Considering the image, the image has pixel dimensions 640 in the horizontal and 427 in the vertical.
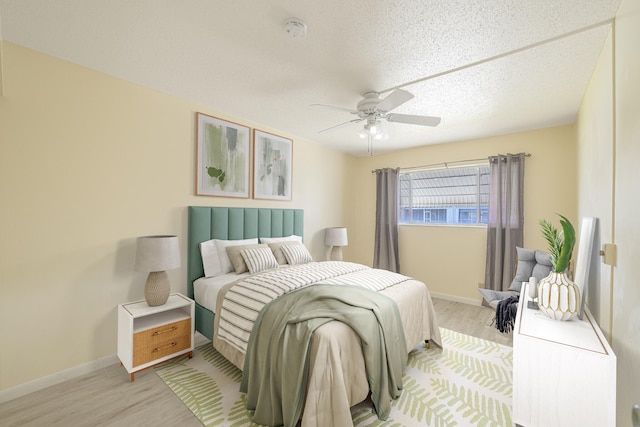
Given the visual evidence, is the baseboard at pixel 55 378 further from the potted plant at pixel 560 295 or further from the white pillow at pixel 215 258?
the potted plant at pixel 560 295

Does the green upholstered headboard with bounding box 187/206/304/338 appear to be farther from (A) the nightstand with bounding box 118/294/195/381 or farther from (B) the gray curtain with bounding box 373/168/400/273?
(B) the gray curtain with bounding box 373/168/400/273

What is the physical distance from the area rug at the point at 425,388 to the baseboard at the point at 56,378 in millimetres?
485

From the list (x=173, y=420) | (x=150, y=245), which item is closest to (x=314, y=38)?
(x=150, y=245)

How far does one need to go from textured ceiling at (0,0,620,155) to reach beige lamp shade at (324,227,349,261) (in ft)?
6.89

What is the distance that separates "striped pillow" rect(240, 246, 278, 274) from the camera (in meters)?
2.90

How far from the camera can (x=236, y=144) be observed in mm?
3275

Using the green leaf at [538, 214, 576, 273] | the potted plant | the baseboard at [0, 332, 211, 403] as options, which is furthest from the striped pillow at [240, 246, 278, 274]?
the green leaf at [538, 214, 576, 273]

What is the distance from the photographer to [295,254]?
3377 mm

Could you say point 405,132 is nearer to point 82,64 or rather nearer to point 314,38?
→ point 314,38

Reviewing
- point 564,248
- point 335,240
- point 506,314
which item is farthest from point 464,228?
point 564,248

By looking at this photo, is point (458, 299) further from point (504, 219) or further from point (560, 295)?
point (560, 295)

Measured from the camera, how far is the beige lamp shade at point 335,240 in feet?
14.2

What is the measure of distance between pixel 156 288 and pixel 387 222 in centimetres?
363

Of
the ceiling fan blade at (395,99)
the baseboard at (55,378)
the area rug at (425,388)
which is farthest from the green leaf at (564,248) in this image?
the baseboard at (55,378)
